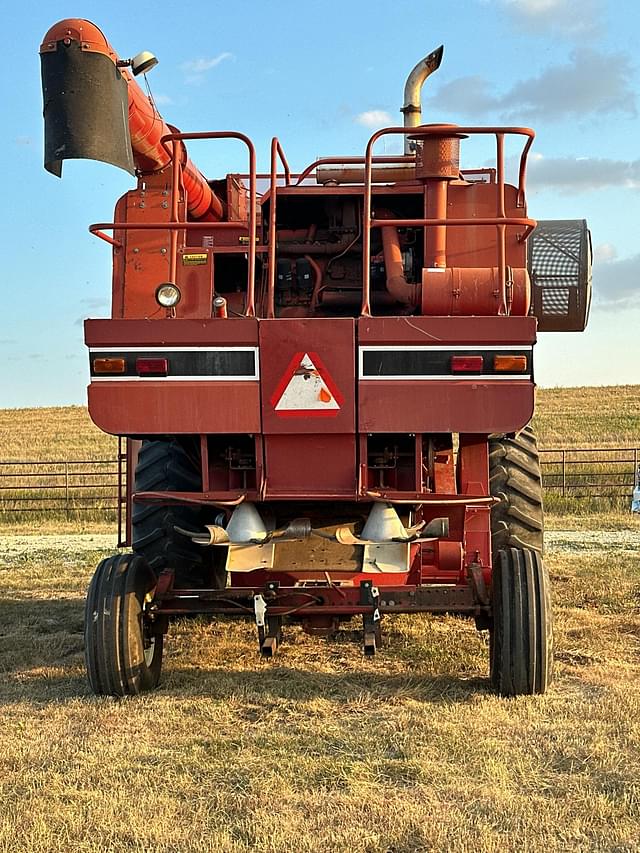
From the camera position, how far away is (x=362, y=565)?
17.0ft

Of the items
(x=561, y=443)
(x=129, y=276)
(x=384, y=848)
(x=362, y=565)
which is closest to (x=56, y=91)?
(x=129, y=276)

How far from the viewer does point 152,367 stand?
16.9ft

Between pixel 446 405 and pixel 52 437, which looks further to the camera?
pixel 52 437

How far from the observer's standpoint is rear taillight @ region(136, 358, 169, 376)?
5.14 m

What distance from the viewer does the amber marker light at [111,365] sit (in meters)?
5.17

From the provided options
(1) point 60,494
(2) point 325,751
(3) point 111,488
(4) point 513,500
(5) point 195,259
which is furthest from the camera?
(1) point 60,494

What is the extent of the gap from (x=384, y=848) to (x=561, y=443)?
71.6ft

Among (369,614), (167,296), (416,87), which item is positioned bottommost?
(369,614)

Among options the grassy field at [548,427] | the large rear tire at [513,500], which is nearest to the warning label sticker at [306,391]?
the large rear tire at [513,500]

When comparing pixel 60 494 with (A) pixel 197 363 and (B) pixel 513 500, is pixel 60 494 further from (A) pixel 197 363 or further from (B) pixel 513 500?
(A) pixel 197 363

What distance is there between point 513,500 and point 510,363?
72.2 inches

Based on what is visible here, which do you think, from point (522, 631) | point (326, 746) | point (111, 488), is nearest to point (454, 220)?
point (522, 631)

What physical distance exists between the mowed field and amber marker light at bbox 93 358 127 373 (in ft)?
5.86

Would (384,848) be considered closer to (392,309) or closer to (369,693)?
(369,693)
